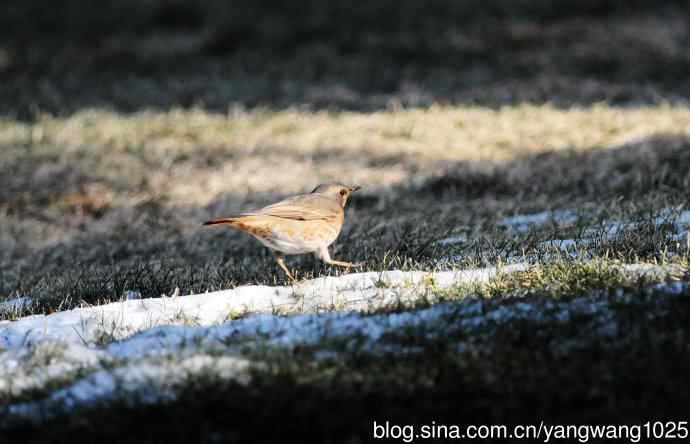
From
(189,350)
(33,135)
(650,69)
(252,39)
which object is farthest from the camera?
(252,39)

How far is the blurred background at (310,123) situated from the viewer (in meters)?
8.09

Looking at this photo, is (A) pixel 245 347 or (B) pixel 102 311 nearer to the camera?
(A) pixel 245 347

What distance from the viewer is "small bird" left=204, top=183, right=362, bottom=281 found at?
576cm

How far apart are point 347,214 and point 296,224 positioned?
3.04 meters

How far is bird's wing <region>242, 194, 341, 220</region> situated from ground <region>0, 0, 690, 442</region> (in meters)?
0.40

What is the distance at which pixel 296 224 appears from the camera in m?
5.86

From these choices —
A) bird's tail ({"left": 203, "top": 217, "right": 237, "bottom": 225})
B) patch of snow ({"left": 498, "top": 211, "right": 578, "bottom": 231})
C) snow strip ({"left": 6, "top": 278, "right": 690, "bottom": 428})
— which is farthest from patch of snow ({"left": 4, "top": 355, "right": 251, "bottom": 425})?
patch of snow ({"left": 498, "top": 211, "right": 578, "bottom": 231})

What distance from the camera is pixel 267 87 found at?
14047 mm

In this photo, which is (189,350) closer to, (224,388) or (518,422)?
(224,388)

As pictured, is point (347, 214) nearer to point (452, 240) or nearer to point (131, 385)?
point (452, 240)

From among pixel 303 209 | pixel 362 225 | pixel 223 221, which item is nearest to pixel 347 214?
pixel 362 225

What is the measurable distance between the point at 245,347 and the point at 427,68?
10770 mm

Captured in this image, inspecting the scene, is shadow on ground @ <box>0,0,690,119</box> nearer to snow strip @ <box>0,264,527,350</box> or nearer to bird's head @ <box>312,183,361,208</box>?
bird's head @ <box>312,183,361,208</box>

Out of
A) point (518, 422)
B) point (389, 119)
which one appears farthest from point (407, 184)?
point (518, 422)
